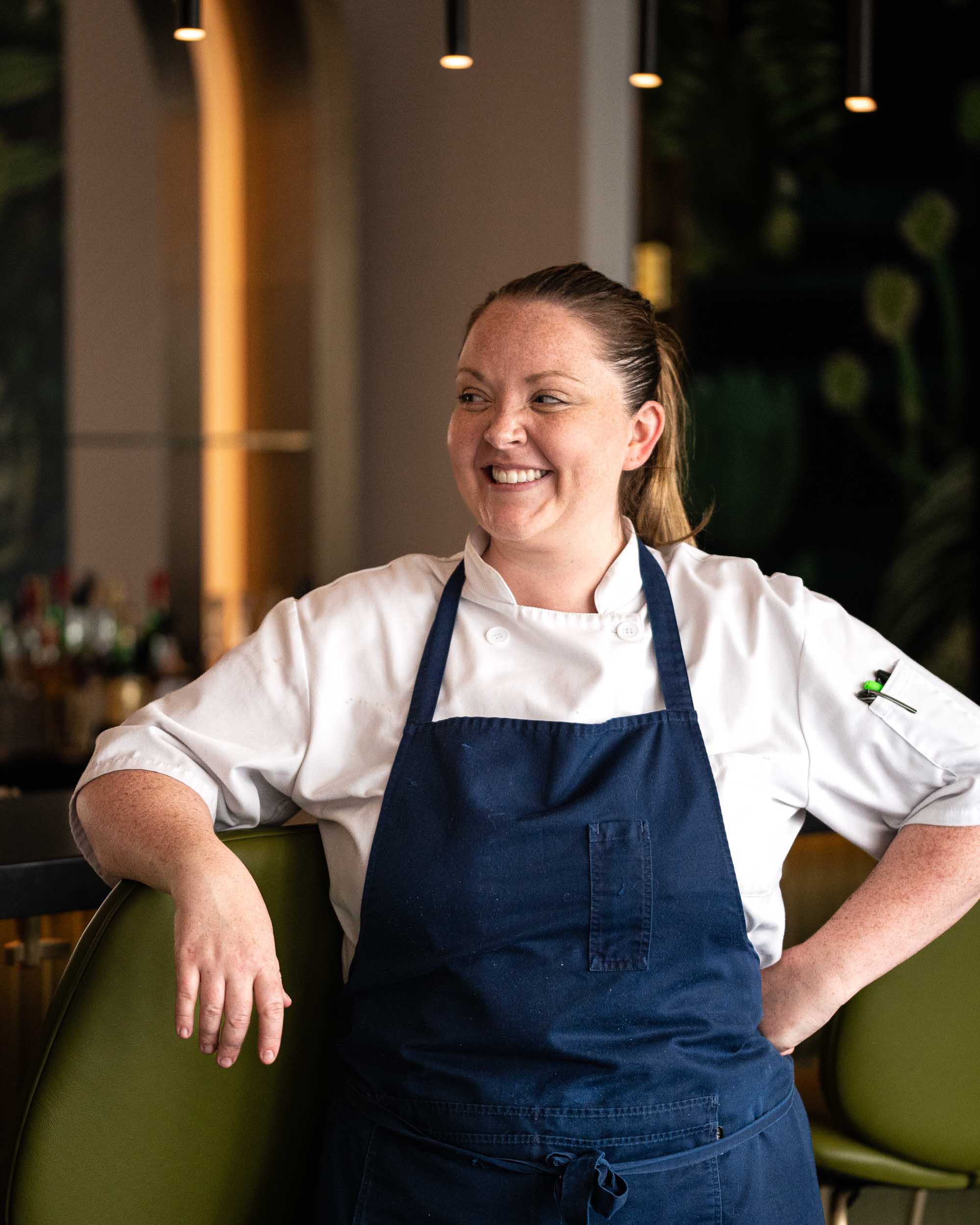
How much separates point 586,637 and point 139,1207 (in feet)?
2.19

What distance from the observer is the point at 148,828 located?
4.22ft

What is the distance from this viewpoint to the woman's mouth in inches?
57.0

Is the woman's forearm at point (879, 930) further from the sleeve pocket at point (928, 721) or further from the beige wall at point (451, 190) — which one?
the beige wall at point (451, 190)

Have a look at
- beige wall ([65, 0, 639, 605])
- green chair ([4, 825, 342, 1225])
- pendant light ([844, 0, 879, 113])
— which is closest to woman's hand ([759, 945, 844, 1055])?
green chair ([4, 825, 342, 1225])

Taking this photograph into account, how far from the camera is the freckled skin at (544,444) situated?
4.75ft

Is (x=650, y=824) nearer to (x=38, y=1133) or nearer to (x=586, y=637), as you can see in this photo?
(x=586, y=637)

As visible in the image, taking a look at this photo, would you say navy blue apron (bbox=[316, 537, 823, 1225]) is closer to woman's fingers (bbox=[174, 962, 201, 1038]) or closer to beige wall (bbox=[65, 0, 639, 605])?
woman's fingers (bbox=[174, 962, 201, 1038])

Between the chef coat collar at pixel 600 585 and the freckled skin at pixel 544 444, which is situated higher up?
the freckled skin at pixel 544 444

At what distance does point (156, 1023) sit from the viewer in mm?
1304

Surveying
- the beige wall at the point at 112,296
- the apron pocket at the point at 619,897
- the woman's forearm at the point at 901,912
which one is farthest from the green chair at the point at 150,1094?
the beige wall at the point at 112,296

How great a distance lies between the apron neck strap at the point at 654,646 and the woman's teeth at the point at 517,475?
115 millimetres

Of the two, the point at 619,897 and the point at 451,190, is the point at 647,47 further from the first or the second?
the point at 451,190

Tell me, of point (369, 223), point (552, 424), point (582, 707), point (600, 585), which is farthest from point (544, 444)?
point (369, 223)

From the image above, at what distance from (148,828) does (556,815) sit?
1.19 ft
